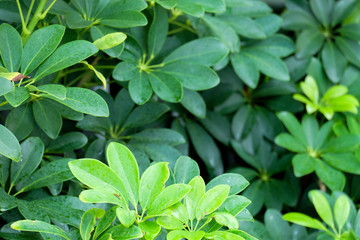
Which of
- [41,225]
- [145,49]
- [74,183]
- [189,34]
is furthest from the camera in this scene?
[189,34]

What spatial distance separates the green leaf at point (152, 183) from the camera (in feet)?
2.14

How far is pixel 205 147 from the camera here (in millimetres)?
1270

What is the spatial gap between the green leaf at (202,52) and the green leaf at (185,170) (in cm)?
33

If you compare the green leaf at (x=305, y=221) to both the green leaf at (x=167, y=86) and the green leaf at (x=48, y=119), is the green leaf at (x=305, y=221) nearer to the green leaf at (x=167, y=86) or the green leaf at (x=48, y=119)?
the green leaf at (x=167, y=86)

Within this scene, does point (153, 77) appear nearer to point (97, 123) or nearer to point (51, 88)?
point (97, 123)

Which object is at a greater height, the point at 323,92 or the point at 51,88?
the point at 51,88

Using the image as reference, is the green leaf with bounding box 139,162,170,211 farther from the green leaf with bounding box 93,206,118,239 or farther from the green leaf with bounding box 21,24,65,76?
the green leaf with bounding box 21,24,65,76

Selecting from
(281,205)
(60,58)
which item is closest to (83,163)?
(60,58)

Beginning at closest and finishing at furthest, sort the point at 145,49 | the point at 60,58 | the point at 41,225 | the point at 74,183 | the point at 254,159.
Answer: the point at 41,225, the point at 60,58, the point at 74,183, the point at 145,49, the point at 254,159

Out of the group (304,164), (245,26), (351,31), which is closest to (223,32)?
(245,26)

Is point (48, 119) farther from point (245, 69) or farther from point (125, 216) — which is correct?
point (245, 69)

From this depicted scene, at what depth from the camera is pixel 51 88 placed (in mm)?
700

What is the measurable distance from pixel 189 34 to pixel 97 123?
0.39 metres

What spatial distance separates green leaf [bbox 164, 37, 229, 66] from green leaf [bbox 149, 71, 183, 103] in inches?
2.8
